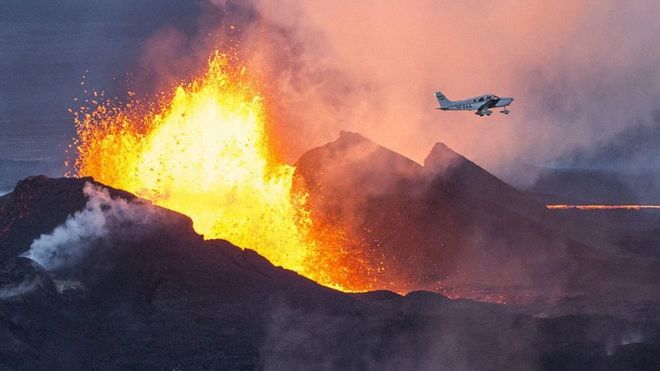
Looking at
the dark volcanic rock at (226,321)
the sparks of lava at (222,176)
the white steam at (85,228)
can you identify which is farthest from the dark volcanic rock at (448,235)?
the white steam at (85,228)

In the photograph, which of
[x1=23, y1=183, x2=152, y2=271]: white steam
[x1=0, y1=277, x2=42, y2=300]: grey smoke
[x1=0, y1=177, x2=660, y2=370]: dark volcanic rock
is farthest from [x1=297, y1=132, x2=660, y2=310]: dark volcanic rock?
[x1=0, y1=277, x2=42, y2=300]: grey smoke

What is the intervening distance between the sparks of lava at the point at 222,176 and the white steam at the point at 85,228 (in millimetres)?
6951

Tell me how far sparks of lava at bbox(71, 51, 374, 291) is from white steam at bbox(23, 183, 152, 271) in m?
6.95

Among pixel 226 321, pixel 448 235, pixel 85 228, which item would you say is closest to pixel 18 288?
pixel 85 228

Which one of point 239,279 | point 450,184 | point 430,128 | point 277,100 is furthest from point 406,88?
point 239,279

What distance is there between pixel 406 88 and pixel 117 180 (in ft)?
155

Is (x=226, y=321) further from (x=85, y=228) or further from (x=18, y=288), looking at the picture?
(x=18, y=288)

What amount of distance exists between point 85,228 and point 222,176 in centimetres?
1594

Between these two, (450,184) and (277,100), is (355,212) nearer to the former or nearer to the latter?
(450,184)

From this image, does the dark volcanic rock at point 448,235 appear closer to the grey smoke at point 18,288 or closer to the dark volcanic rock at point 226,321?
the dark volcanic rock at point 226,321

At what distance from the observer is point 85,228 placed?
6238cm

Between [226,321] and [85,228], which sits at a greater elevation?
[85,228]

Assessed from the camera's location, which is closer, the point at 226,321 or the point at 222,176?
the point at 226,321

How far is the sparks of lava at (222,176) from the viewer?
72438 mm
